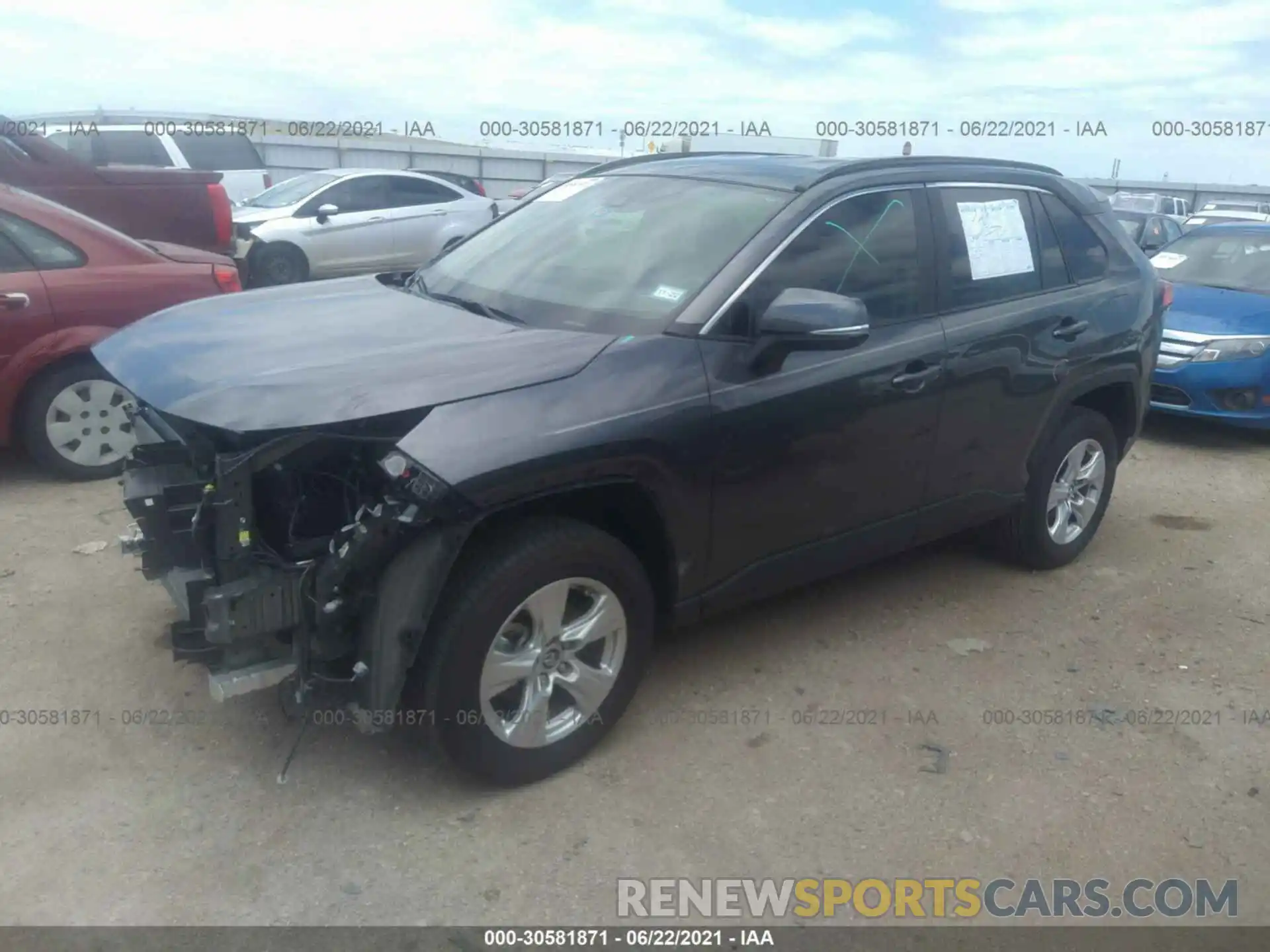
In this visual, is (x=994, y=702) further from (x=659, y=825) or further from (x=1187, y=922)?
(x=659, y=825)

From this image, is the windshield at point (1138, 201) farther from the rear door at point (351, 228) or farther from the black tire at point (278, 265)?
the black tire at point (278, 265)

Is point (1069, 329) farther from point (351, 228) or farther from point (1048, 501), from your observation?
point (351, 228)

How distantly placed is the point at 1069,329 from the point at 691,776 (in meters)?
2.55

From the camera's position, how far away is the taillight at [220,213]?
759 centimetres

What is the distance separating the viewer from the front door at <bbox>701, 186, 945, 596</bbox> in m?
3.36

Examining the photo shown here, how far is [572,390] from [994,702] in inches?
80.1

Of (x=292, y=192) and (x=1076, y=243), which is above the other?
(x=292, y=192)

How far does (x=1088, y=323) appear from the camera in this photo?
4555 millimetres

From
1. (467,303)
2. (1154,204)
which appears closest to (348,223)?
(467,303)

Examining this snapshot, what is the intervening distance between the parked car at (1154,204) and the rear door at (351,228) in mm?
17894

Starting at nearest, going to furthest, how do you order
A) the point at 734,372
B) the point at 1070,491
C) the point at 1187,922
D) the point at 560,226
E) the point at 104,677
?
the point at 1187,922, the point at 734,372, the point at 104,677, the point at 560,226, the point at 1070,491

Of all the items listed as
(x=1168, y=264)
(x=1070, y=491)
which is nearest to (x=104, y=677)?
(x=1070, y=491)

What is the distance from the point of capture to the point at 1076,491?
4.96m

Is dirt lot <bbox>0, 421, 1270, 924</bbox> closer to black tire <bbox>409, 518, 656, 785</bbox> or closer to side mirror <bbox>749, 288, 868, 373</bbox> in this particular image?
black tire <bbox>409, 518, 656, 785</bbox>
